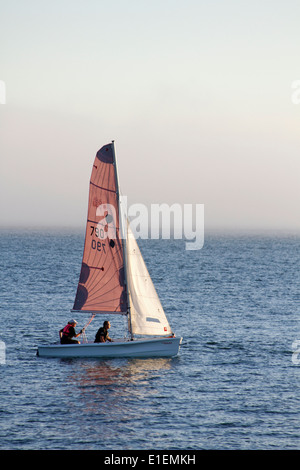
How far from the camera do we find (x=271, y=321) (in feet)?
189

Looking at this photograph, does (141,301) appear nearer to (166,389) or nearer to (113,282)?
(113,282)

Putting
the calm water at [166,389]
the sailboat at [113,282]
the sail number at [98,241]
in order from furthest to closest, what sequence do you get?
1. the sail number at [98,241]
2. the sailboat at [113,282]
3. the calm water at [166,389]

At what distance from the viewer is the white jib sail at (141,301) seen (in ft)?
134

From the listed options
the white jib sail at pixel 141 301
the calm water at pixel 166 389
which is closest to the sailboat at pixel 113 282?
the white jib sail at pixel 141 301

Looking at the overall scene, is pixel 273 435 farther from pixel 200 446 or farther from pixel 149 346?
pixel 149 346

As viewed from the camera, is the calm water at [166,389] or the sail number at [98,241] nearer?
the calm water at [166,389]

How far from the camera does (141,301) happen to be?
41031 mm

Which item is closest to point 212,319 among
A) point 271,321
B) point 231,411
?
point 271,321

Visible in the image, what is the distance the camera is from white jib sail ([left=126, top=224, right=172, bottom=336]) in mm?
40812

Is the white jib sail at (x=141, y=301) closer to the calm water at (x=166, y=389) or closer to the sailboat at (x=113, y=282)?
the sailboat at (x=113, y=282)

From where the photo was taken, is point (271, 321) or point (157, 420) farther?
point (271, 321)
